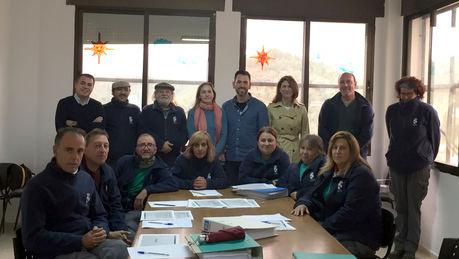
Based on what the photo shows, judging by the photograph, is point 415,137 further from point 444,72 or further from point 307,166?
point 307,166

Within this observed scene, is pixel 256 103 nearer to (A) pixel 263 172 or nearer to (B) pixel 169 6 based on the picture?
(A) pixel 263 172

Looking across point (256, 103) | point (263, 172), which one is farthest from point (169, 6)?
point (263, 172)

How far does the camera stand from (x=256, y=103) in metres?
4.58

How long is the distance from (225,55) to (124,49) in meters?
1.23

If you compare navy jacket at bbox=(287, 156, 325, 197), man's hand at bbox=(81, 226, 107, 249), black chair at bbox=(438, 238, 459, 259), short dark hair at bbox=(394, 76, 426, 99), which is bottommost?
man's hand at bbox=(81, 226, 107, 249)

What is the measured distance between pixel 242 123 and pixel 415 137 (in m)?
1.64

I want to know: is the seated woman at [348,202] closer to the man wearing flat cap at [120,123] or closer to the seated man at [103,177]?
the seated man at [103,177]

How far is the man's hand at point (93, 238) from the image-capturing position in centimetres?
249

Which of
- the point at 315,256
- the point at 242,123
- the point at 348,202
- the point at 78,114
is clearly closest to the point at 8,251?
the point at 78,114

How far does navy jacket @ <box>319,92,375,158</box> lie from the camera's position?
459cm

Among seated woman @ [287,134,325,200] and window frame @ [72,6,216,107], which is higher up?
window frame @ [72,6,216,107]

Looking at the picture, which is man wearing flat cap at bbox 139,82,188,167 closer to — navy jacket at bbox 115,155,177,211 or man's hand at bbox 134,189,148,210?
navy jacket at bbox 115,155,177,211

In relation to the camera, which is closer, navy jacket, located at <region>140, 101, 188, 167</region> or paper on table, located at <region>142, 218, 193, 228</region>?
paper on table, located at <region>142, 218, 193, 228</region>

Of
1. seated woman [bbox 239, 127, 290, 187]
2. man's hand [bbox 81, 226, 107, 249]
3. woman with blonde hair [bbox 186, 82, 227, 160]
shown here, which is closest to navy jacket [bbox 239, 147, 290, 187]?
seated woman [bbox 239, 127, 290, 187]
